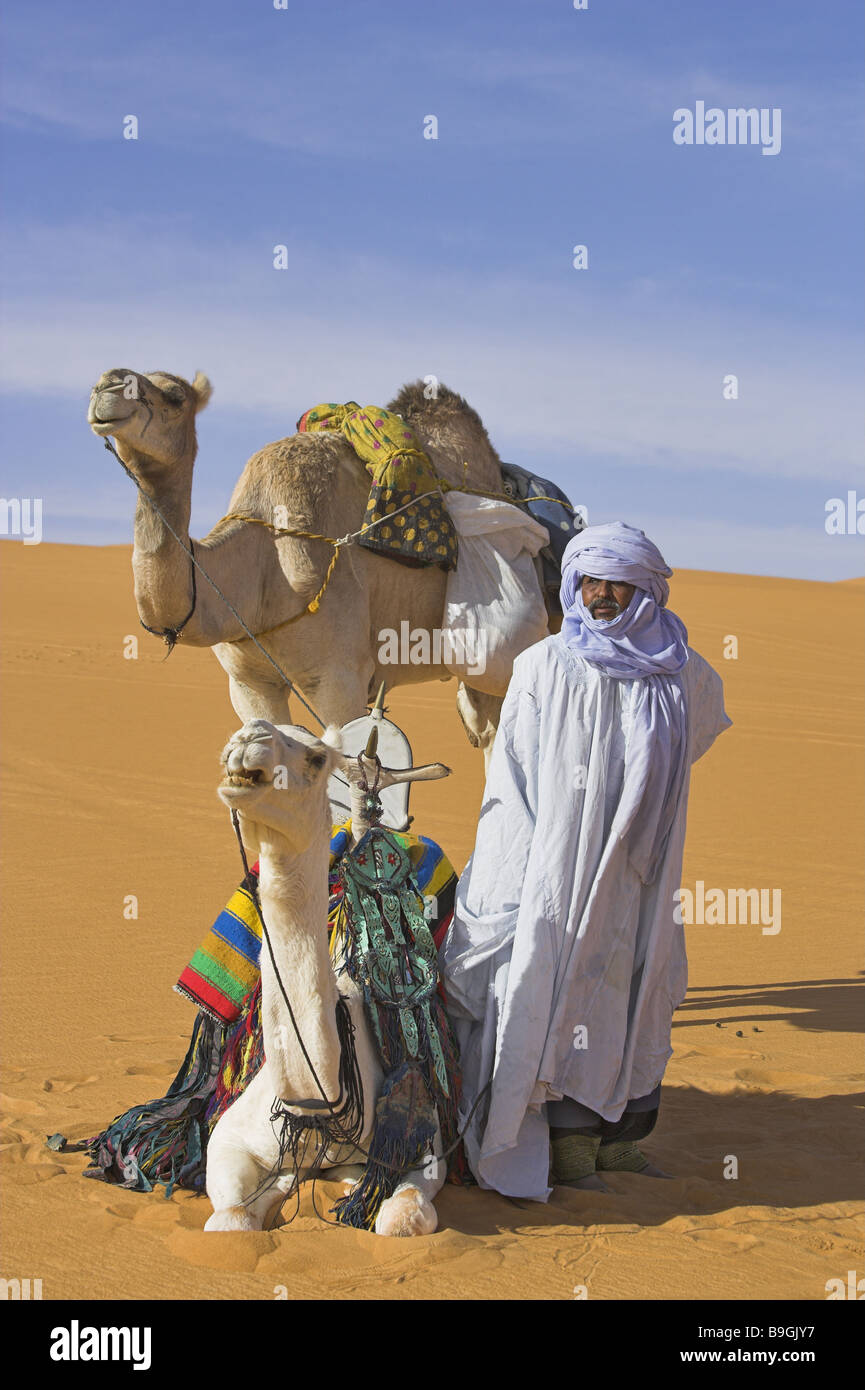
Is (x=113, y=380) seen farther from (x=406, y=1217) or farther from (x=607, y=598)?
(x=406, y=1217)

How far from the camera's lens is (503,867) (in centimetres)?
469

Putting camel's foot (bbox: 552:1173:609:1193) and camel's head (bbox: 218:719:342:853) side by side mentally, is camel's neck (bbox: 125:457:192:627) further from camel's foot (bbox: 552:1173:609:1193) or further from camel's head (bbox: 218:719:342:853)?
camel's foot (bbox: 552:1173:609:1193)

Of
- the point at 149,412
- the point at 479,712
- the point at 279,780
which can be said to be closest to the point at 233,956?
the point at 279,780

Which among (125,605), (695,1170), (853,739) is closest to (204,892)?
(695,1170)

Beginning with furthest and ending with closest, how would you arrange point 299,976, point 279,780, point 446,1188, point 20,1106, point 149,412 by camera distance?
point 149,412
point 20,1106
point 446,1188
point 299,976
point 279,780

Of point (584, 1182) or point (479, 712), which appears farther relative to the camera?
point (479, 712)

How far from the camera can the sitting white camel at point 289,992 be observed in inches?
134

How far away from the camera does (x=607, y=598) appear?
4785 mm

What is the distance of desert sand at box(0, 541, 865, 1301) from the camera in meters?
3.84

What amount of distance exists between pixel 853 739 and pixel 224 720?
28.4 ft

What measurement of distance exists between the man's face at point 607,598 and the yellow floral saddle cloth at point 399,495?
2.75m

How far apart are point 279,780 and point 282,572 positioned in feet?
13.3

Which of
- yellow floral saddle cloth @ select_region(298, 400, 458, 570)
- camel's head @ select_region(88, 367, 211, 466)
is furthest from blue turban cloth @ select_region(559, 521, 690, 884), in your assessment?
yellow floral saddle cloth @ select_region(298, 400, 458, 570)

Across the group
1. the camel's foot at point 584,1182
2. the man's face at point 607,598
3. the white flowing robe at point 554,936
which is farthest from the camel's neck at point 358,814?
the camel's foot at point 584,1182
